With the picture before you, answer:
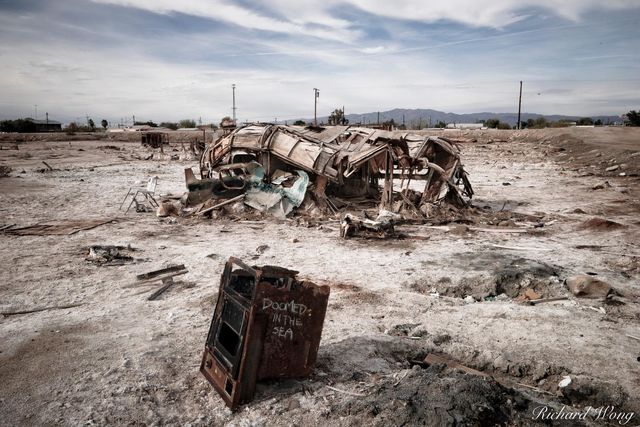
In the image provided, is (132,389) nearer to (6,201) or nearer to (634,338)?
(634,338)

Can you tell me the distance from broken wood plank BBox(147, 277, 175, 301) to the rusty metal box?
240 cm

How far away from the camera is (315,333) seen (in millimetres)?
3799

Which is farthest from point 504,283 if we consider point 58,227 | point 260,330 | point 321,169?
point 58,227

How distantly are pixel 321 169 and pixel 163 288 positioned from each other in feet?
21.4

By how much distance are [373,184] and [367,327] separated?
9.40 metres

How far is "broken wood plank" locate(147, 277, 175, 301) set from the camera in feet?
19.4

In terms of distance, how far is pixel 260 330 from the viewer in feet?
11.3

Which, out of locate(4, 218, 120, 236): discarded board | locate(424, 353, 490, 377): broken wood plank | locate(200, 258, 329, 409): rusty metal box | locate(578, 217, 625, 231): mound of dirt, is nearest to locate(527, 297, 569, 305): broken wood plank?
locate(424, 353, 490, 377): broken wood plank

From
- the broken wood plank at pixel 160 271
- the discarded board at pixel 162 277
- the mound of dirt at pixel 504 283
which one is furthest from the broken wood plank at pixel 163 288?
the mound of dirt at pixel 504 283

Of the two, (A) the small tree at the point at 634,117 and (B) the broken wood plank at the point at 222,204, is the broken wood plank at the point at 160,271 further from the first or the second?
(A) the small tree at the point at 634,117

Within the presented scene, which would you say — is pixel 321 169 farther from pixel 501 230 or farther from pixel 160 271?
pixel 160 271

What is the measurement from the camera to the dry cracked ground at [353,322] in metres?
3.50

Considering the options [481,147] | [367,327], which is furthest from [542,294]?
[481,147]

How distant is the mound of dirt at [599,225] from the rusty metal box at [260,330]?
8797 mm
